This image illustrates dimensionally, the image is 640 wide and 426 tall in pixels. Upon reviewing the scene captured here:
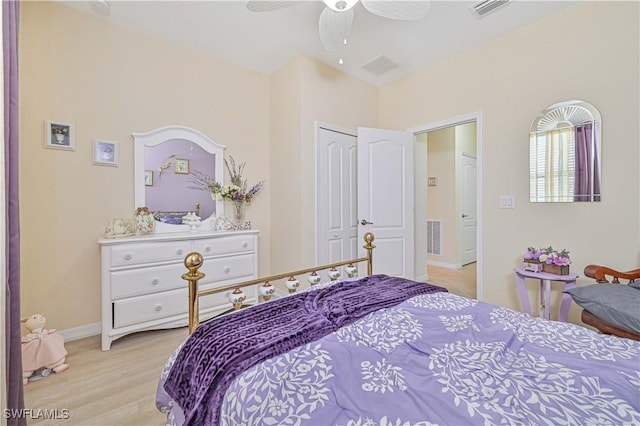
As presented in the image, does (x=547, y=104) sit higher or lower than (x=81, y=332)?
higher

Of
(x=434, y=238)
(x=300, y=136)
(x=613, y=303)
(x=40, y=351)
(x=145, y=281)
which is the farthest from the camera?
(x=434, y=238)

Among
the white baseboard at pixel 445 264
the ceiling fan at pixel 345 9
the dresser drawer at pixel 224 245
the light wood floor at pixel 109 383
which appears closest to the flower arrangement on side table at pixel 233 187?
the dresser drawer at pixel 224 245

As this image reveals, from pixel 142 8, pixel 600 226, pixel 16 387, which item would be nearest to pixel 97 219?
pixel 16 387

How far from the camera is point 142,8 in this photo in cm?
242

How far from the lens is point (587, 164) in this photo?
226 cm

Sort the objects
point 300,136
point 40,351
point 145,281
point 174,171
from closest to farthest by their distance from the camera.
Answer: point 40,351
point 145,281
point 174,171
point 300,136

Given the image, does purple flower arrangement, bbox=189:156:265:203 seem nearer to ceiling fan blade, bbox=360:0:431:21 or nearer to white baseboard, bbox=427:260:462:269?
ceiling fan blade, bbox=360:0:431:21

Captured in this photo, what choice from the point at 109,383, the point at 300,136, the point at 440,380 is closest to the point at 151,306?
the point at 109,383

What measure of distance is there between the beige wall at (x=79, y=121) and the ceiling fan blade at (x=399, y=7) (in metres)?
2.14

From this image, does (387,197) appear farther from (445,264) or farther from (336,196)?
(445,264)

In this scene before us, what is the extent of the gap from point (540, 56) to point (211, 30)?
3.07 metres

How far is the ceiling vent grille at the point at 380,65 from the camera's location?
10.4 feet

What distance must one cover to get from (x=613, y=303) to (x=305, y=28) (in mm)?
3082

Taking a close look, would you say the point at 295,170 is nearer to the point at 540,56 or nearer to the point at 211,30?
the point at 211,30
